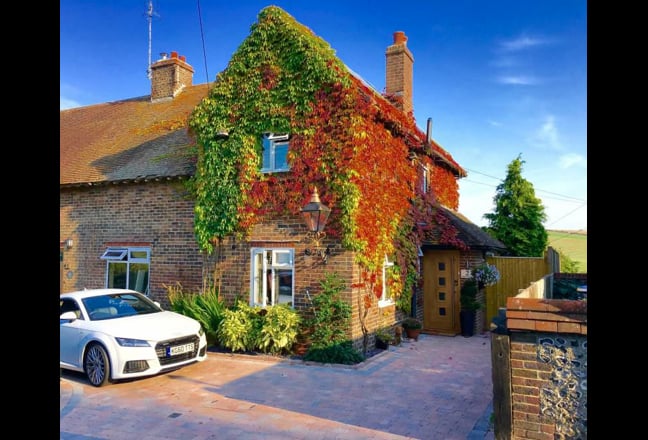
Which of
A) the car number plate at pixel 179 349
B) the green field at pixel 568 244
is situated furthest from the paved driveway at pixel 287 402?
the green field at pixel 568 244

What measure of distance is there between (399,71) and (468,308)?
7.46 meters

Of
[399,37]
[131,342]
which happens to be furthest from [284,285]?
[399,37]

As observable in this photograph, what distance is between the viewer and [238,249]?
1080 cm

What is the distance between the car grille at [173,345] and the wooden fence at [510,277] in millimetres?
8832

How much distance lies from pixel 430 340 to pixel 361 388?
5.06m

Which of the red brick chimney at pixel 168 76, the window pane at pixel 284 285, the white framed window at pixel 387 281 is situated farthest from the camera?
the red brick chimney at pixel 168 76

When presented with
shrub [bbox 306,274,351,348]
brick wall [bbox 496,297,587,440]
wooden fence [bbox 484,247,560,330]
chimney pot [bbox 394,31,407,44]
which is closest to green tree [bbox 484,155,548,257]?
wooden fence [bbox 484,247,560,330]

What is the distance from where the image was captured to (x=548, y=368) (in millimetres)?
4543

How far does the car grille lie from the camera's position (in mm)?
7676

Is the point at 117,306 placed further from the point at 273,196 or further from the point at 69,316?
the point at 273,196

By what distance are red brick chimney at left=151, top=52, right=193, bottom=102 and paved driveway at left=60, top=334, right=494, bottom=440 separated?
11527 millimetres

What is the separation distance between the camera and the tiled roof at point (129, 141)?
12.8 m

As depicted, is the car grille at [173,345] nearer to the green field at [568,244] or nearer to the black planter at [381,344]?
the black planter at [381,344]
